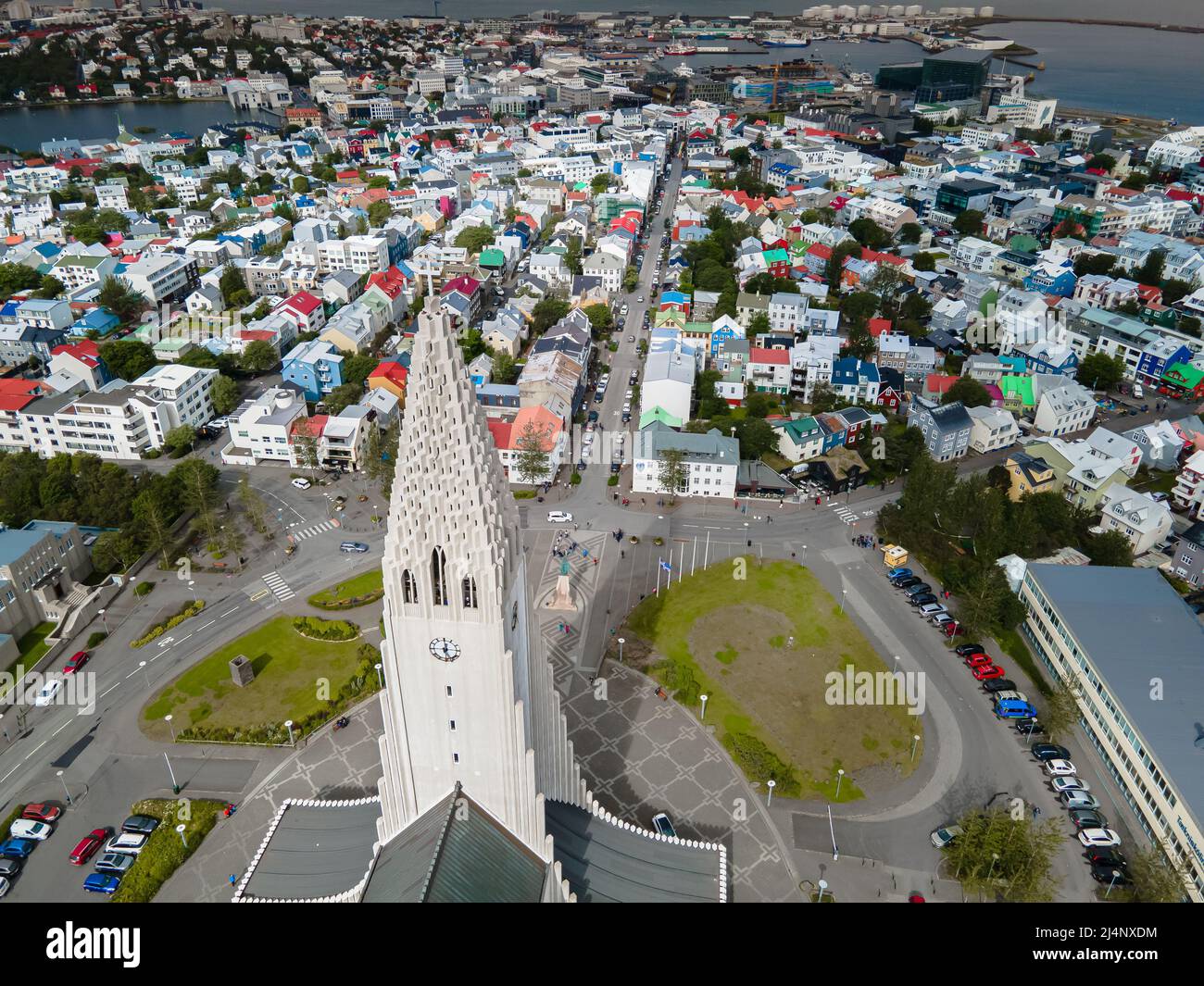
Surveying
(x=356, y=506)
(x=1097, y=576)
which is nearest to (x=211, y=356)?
(x=356, y=506)

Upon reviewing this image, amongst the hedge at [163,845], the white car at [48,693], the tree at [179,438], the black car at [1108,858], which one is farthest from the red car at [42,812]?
the black car at [1108,858]

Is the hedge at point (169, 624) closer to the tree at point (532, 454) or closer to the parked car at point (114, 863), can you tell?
the parked car at point (114, 863)

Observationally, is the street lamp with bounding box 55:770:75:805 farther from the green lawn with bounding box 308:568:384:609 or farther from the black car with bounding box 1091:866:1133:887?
the black car with bounding box 1091:866:1133:887

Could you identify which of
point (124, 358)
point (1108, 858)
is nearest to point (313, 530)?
point (124, 358)

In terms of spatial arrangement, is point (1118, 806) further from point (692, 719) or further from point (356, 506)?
point (356, 506)
